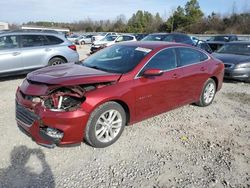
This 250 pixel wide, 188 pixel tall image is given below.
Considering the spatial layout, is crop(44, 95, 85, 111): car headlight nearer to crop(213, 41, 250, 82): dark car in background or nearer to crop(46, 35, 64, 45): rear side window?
crop(46, 35, 64, 45): rear side window

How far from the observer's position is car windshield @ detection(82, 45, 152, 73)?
450 centimetres

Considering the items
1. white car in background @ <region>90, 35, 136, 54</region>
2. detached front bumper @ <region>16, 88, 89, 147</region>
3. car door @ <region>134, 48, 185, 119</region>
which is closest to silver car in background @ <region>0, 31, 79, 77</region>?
detached front bumper @ <region>16, 88, 89, 147</region>

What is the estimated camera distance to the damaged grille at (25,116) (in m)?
3.72

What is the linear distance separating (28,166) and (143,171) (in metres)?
1.58

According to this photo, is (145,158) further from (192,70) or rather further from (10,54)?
(10,54)

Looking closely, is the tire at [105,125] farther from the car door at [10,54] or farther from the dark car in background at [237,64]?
the dark car in background at [237,64]

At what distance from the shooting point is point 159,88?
4688 mm

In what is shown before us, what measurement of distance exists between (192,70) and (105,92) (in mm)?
2399

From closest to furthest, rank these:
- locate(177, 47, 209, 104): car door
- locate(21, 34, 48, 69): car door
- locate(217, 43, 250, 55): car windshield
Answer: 1. locate(177, 47, 209, 104): car door
2. locate(21, 34, 48, 69): car door
3. locate(217, 43, 250, 55): car windshield

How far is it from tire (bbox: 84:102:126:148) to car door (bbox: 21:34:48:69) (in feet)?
17.5

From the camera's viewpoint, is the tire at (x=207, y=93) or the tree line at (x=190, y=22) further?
the tree line at (x=190, y=22)

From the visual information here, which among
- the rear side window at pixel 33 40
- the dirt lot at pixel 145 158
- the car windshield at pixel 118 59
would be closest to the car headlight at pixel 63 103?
the dirt lot at pixel 145 158

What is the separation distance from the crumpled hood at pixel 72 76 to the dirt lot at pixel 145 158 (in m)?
1.04

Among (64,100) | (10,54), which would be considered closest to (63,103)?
(64,100)
